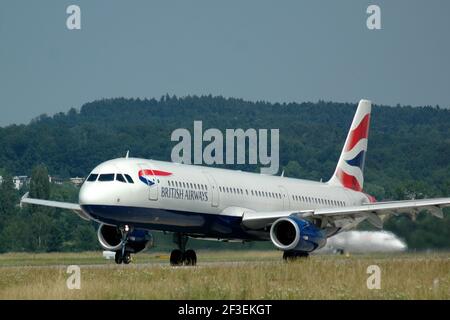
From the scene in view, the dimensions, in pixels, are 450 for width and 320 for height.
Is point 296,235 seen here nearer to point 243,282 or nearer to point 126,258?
point 126,258

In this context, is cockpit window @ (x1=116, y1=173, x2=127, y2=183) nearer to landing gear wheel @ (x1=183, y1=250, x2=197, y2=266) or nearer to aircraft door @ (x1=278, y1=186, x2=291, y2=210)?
landing gear wheel @ (x1=183, y1=250, x2=197, y2=266)

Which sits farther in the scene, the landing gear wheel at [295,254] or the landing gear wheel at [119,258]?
the landing gear wheel at [295,254]

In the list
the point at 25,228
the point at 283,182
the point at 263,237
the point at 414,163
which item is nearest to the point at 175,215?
the point at 263,237

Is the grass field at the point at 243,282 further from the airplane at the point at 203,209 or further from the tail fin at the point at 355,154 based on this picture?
the tail fin at the point at 355,154

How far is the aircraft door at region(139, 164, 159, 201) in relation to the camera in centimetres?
4512

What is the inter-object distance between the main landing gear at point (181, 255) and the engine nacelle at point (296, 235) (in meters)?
3.11

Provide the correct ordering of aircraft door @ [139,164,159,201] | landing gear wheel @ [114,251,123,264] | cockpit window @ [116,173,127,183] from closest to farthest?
cockpit window @ [116,173,127,183] < aircraft door @ [139,164,159,201] < landing gear wheel @ [114,251,123,264]

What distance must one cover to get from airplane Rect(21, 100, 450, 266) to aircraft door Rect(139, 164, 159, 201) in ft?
0.11

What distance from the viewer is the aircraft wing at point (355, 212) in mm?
48812

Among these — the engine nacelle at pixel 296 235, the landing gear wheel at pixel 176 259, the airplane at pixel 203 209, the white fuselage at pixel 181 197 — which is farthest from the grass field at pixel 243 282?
the landing gear wheel at pixel 176 259

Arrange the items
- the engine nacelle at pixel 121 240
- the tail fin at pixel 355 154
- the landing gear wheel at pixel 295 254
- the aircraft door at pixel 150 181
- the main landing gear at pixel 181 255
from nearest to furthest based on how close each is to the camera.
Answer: the aircraft door at pixel 150 181 → the engine nacelle at pixel 121 240 → the main landing gear at pixel 181 255 → the landing gear wheel at pixel 295 254 → the tail fin at pixel 355 154

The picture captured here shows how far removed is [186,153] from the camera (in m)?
164

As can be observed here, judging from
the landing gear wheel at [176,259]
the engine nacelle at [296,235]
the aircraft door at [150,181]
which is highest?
the aircraft door at [150,181]

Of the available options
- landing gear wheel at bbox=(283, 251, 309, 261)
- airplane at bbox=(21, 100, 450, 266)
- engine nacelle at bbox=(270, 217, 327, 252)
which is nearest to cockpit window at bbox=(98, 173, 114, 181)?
airplane at bbox=(21, 100, 450, 266)
